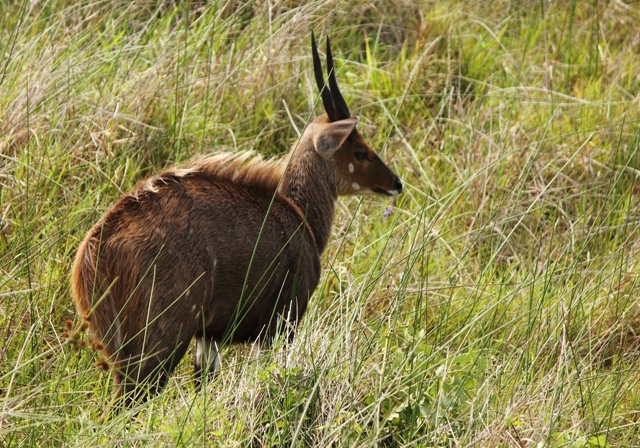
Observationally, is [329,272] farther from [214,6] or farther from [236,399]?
[214,6]

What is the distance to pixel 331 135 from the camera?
5.55 meters

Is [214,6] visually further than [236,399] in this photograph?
Yes

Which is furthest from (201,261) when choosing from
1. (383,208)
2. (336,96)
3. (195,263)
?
(383,208)

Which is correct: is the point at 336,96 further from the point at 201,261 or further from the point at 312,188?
the point at 201,261

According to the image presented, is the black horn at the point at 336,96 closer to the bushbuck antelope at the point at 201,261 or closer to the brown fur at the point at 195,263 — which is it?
the bushbuck antelope at the point at 201,261

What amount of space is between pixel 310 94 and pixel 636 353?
2.65 m

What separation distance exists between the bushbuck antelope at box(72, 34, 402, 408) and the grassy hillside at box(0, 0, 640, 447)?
0.16 meters

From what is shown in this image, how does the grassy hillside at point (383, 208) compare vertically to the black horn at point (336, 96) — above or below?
below

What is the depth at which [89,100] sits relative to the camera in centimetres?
604

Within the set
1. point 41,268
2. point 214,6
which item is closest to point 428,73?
point 214,6

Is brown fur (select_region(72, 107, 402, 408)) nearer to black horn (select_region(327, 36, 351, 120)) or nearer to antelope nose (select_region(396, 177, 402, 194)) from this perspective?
black horn (select_region(327, 36, 351, 120))

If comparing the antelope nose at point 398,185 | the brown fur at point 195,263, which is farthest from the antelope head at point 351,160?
the brown fur at point 195,263

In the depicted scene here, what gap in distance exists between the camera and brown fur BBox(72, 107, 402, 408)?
14.5 feet

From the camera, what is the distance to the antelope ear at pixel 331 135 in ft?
17.8
